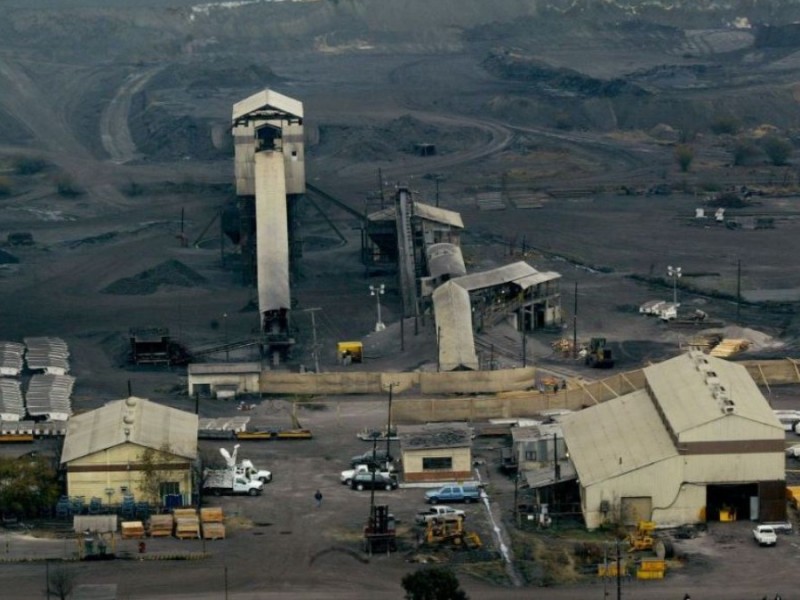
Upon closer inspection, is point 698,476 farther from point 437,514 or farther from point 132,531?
point 132,531

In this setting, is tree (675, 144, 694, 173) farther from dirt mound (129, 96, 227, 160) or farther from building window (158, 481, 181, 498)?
building window (158, 481, 181, 498)

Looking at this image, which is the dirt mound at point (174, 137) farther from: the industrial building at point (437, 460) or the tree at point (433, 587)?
the tree at point (433, 587)

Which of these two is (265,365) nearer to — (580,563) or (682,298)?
(682,298)

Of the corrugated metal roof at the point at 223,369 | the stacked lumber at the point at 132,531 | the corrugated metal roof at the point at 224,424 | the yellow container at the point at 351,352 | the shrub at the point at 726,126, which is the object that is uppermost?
the shrub at the point at 726,126

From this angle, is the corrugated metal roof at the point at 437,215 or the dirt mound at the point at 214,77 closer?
the corrugated metal roof at the point at 437,215

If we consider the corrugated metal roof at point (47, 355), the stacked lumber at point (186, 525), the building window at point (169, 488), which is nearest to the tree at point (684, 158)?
the corrugated metal roof at point (47, 355)

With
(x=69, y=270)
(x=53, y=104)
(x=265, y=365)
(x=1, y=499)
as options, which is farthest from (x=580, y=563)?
(x=53, y=104)

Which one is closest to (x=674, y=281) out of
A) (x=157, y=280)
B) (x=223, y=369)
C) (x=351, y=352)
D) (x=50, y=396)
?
(x=351, y=352)
